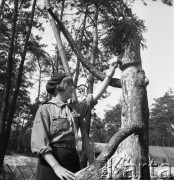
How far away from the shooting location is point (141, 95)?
370cm

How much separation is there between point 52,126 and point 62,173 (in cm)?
43

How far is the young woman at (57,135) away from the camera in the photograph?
8.11 feet

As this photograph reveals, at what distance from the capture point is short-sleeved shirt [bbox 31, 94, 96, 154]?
2510 millimetres

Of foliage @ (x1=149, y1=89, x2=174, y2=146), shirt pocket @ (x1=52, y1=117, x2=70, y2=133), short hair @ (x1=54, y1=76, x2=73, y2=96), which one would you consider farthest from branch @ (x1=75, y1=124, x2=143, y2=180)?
foliage @ (x1=149, y1=89, x2=174, y2=146)

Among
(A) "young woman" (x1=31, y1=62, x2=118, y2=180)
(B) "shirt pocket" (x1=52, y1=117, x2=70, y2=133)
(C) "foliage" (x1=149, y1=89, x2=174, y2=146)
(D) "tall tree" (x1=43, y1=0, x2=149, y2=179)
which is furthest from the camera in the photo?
(C) "foliage" (x1=149, y1=89, x2=174, y2=146)

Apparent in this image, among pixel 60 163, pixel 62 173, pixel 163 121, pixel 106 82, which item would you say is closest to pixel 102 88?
pixel 106 82

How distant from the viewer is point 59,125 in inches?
103

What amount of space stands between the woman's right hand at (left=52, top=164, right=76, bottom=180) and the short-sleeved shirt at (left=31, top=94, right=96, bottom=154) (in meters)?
0.16

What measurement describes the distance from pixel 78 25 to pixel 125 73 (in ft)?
38.1

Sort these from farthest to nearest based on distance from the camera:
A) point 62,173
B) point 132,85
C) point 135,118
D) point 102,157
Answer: point 132,85
point 135,118
point 102,157
point 62,173

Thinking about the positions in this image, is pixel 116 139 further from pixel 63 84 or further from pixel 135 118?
pixel 63 84

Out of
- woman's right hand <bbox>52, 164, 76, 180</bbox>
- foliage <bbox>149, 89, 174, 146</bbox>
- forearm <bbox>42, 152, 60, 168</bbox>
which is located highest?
foliage <bbox>149, 89, 174, 146</bbox>

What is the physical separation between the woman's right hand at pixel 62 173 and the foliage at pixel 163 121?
A: 269 feet

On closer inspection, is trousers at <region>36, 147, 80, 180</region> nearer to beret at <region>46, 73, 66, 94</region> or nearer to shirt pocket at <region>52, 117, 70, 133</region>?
shirt pocket at <region>52, 117, 70, 133</region>
